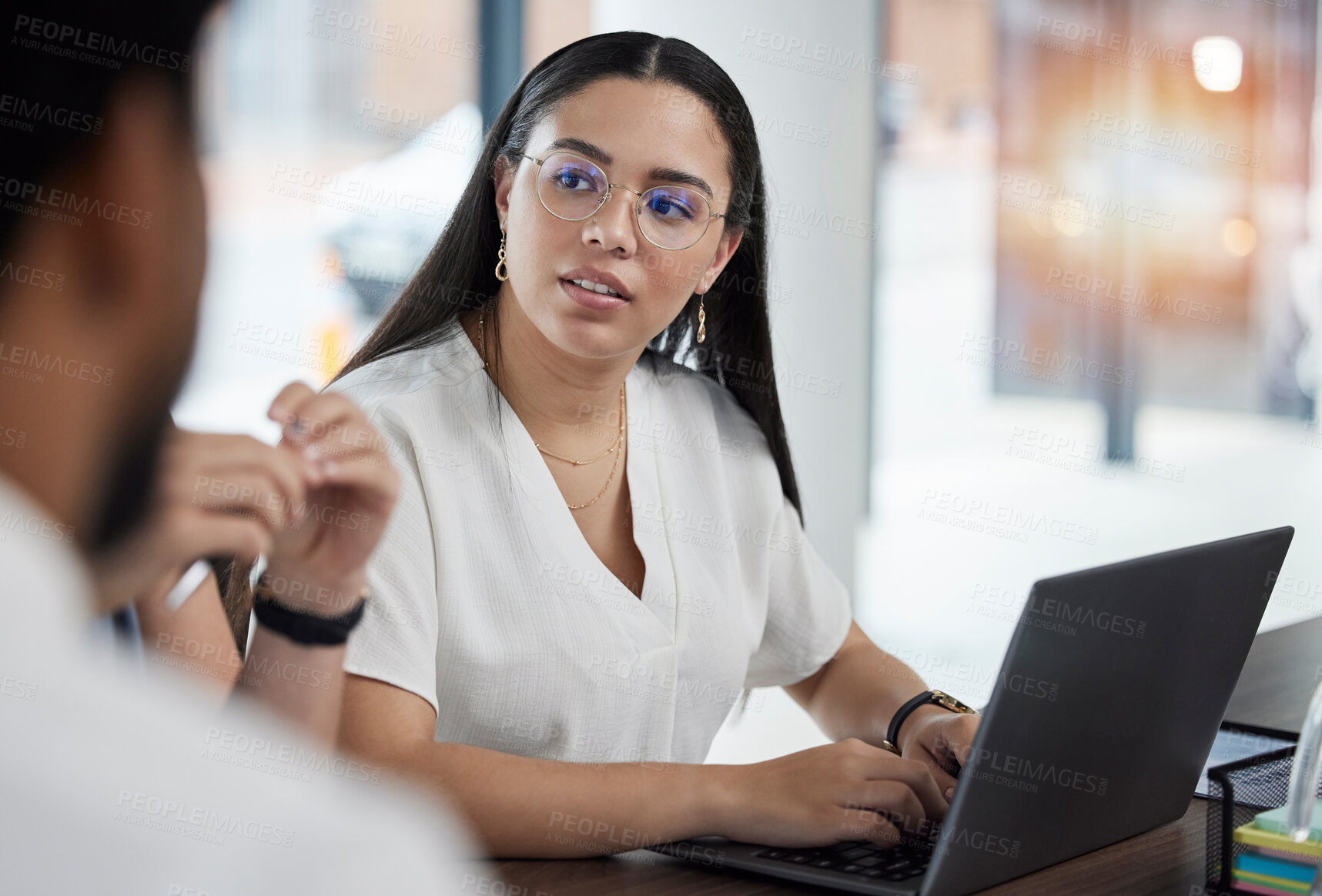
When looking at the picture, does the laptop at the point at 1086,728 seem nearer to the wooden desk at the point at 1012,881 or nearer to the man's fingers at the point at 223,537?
the wooden desk at the point at 1012,881

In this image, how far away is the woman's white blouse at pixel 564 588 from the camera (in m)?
1.37

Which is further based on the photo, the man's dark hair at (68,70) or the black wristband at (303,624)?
the black wristband at (303,624)

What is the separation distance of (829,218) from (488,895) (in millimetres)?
3223

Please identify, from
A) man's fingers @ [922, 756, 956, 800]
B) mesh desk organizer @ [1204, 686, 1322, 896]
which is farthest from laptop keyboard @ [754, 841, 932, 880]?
mesh desk organizer @ [1204, 686, 1322, 896]

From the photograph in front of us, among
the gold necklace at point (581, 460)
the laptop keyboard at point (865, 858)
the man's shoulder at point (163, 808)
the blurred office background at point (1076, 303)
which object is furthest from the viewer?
A: the blurred office background at point (1076, 303)

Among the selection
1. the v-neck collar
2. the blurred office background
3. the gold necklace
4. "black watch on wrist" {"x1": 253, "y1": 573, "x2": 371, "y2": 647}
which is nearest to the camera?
"black watch on wrist" {"x1": 253, "y1": 573, "x2": 371, "y2": 647}

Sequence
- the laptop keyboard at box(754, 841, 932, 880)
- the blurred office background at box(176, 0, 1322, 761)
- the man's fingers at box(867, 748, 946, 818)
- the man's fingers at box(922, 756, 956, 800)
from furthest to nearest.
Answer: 1. the blurred office background at box(176, 0, 1322, 761)
2. the man's fingers at box(922, 756, 956, 800)
3. the man's fingers at box(867, 748, 946, 818)
4. the laptop keyboard at box(754, 841, 932, 880)

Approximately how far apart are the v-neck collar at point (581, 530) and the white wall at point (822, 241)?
89.2 inches

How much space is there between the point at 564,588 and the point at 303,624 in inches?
26.1

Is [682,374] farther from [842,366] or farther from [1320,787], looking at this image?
[842,366]

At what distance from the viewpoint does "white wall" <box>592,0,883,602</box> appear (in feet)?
12.6

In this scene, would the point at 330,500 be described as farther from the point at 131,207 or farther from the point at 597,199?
the point at 597,199

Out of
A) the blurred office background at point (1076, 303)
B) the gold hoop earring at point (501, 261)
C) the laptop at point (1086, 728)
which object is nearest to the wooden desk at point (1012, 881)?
the laptop at point (1086, 728)

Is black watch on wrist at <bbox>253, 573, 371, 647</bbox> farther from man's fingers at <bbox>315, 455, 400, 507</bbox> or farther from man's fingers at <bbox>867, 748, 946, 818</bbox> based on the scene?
man's fingers at <bbox>867, 748, 946, 818</bbox>
